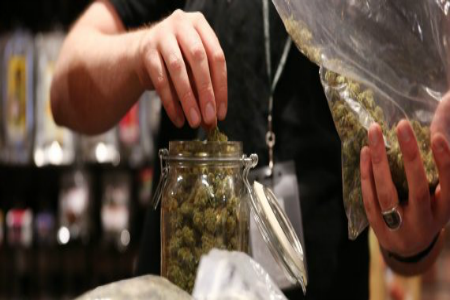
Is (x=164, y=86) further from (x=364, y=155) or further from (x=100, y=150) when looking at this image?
(x=100, y=150)

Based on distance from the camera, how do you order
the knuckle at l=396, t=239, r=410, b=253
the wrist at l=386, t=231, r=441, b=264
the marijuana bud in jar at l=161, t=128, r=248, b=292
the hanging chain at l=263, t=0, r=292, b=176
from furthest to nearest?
the hanging chain at l=263, t=0, r=292, b=176 < the wrist at l=386, t=231, r=441, b=264 < the knuckle at l=396, t=239, r=410, b=253 < the marijuana bud in jar at l=161, t=128, r=248, b=292

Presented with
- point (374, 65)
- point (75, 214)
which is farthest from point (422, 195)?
point (75, 214)

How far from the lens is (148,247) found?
1.12 m

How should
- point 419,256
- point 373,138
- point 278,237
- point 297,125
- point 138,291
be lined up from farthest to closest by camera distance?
point 297,125 → point 419,256 → point 373,138 → point 278,237 → point 138,291

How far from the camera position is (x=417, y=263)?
3.30 ft

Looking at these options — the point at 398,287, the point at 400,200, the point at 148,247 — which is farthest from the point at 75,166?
the point at 400,200

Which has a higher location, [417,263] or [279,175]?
[279,175]

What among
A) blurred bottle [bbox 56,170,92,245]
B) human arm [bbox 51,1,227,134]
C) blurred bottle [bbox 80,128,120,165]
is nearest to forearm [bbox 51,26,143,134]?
human arm [bbox 51,1,227,134]

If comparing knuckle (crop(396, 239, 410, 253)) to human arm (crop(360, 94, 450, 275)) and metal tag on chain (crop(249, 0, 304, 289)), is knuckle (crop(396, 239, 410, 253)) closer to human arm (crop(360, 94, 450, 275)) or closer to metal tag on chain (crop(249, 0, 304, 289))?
human arm (crop(360, 94, 450, 275))

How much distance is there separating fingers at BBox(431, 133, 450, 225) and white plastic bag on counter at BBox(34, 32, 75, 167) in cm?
189

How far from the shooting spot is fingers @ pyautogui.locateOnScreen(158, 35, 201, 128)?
0.65m

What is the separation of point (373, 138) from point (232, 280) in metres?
0.28

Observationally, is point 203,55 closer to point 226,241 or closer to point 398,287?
point 226,241

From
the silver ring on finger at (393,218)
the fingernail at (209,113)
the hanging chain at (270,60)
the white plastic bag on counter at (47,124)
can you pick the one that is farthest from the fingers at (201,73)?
the white plastic bag on counter at (47,124)
